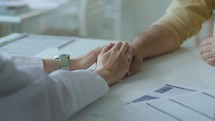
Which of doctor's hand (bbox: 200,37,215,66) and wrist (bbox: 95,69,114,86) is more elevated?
doctor's hand (bbox: 200,37,215,66)

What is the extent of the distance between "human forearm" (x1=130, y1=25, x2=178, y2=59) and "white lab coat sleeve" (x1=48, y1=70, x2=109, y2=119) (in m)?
0.35

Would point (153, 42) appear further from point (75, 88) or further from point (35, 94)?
point (35, 94)

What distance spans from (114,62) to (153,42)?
0.27 metres

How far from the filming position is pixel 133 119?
778 millimetres

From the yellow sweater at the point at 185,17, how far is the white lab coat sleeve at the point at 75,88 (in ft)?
1.75

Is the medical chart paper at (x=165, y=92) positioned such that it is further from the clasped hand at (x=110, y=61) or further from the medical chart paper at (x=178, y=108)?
the clasped hand at (x=110, y=61)

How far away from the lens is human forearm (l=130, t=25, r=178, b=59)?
1.23m

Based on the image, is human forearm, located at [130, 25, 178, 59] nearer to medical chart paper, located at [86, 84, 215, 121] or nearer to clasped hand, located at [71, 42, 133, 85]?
clasped hand, located at [71, 42, 133, 85]

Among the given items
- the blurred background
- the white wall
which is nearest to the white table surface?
the blurred background

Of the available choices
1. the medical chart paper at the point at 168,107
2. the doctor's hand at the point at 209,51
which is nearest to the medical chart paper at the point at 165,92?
the medical chart paper at the point at 168,107

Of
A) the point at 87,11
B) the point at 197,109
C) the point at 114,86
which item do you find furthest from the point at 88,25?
the point at 197,109

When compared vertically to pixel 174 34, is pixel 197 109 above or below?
below

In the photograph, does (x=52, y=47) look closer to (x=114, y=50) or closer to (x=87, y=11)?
(x=114, y=50)

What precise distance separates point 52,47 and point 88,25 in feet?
5.35
